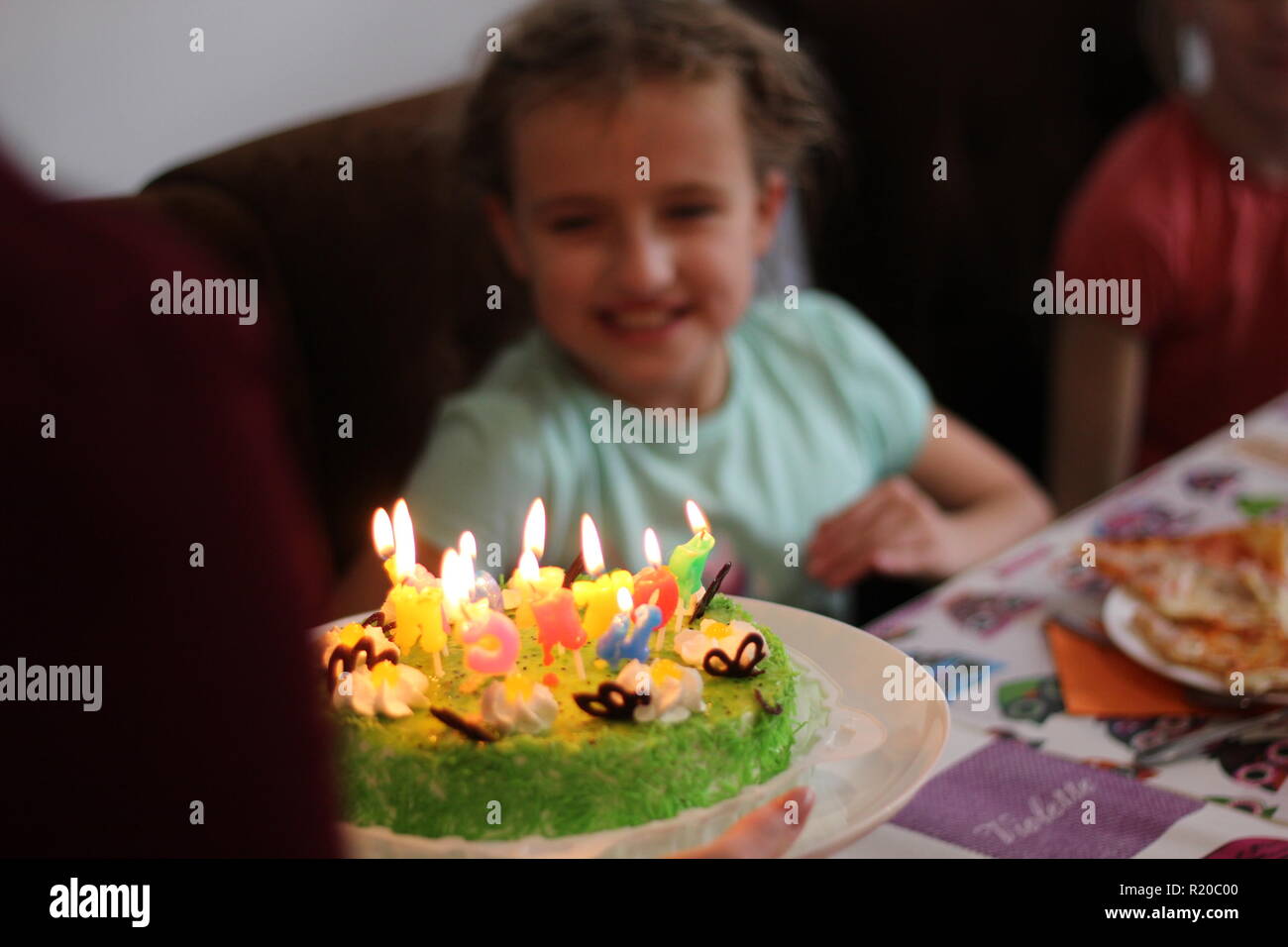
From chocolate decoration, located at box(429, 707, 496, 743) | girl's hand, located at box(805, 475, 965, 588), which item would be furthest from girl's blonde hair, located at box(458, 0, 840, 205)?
chocolate decoration, located at box(429, 707, 496, 743)

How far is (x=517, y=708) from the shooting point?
724 millimetres

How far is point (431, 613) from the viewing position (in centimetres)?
80

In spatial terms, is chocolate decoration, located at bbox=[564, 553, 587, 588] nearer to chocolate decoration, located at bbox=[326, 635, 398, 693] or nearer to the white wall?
chocolate decoration, located at bbox=[326, 635, 398, 693]

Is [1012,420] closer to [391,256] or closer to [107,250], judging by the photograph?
[391,256]

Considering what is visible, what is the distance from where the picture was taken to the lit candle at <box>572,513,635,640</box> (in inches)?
32.1

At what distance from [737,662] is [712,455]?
2.64ft

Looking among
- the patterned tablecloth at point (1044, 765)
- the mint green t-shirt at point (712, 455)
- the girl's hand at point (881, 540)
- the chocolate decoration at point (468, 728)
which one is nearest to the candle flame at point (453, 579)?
the chocolate decoration at point (468, 728)

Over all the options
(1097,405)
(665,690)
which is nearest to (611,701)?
(665,690)

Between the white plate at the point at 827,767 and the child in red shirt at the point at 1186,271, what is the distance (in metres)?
1.37

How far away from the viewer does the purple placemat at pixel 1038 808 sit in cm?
88
